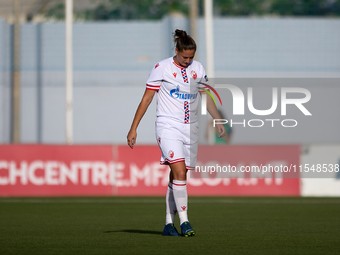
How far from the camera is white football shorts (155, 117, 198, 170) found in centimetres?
709

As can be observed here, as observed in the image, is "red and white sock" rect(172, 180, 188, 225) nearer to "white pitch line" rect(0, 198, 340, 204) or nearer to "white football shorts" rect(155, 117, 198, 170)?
"white football shorts" rect(155, 117, 198, 170)

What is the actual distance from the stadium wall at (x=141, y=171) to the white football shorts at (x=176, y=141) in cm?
779

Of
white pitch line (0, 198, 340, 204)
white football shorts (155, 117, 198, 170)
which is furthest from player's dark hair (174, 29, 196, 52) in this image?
white pitch line (0, 198, 340, 204)

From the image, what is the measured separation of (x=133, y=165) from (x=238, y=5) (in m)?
21.5

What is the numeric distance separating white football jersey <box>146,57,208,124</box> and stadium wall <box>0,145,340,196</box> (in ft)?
25.9

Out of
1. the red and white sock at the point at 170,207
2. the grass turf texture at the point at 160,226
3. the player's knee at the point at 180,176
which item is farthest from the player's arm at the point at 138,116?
the grass turf texture at the point at 160,226

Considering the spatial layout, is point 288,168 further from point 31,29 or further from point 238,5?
point 238,5

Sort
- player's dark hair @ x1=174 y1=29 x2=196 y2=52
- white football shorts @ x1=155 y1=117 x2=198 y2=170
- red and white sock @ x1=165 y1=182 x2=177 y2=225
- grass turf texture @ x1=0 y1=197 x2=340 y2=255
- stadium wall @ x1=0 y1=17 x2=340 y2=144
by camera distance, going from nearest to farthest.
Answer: grass turf texture @ x1=0 y1=197 x2=340 y2=255 < player's dark hair @ x1=174 y1=29 x2=196 y2=52 < white football shorts @ x1=155 y1=117 x2=198 y2=170 < red and white sock @ x1=165 y1=182 x2=177 y2=225 < stadium wall @ x1=0 y1=17 x2=340 y2=144

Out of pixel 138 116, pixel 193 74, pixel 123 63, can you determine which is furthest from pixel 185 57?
pixel 123 63

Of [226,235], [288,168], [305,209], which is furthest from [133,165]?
[226,235]

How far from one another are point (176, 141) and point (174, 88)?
21.8 inches

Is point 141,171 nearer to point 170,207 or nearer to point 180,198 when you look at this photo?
point 170,207

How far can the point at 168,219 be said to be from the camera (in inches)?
291

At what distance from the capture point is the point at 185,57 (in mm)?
7004
